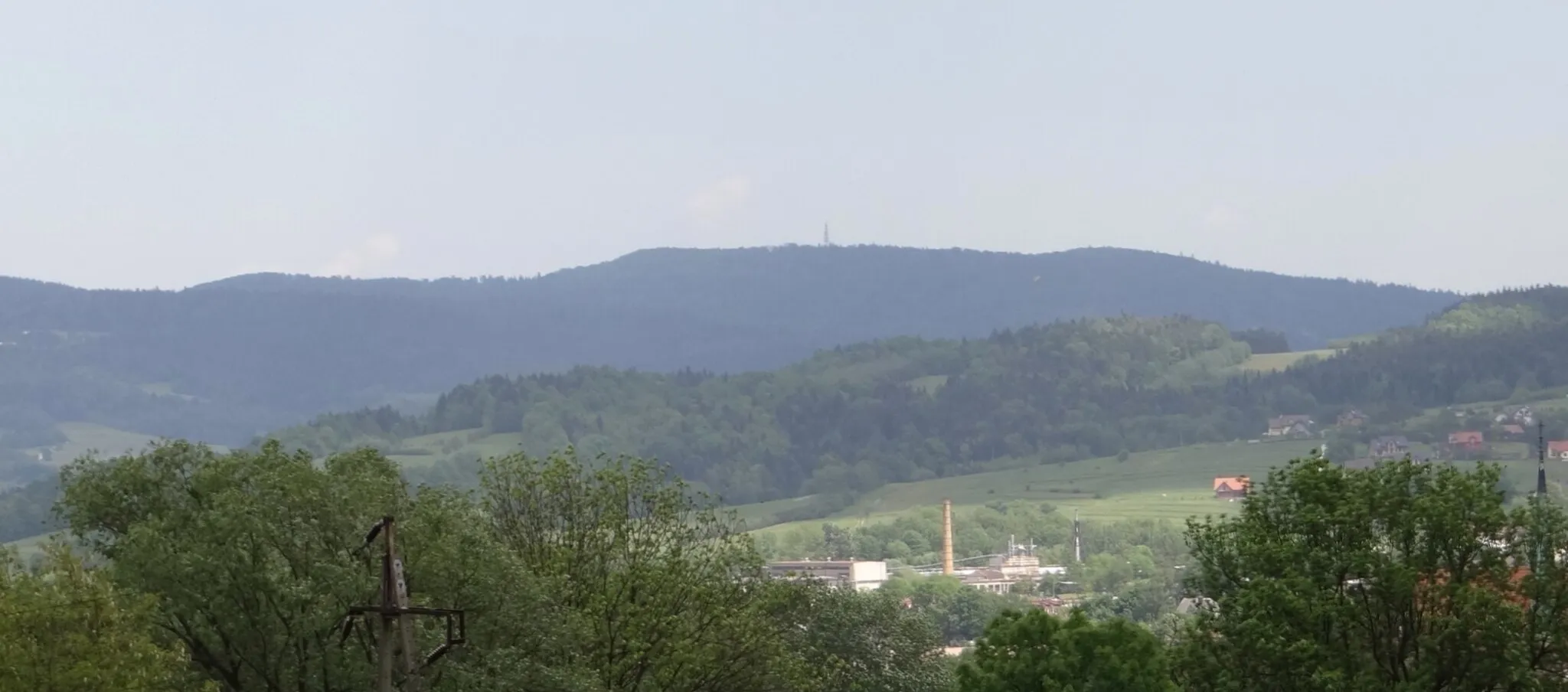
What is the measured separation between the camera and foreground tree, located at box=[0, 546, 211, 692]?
4303 cm

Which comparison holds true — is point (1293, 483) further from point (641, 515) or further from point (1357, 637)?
point (641, 515)

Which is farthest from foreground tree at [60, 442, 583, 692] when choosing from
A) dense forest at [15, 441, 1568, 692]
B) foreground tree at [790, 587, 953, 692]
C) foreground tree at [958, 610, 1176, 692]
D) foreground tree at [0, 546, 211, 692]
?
foreground tree at [790, 587, 953, 692]

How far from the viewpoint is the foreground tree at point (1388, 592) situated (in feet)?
160

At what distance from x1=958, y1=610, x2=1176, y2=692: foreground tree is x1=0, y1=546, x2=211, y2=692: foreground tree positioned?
66.7 feet

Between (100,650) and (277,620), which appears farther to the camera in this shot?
(277,620)

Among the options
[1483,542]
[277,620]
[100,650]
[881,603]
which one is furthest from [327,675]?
[881,603]

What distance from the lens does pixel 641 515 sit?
225 ft

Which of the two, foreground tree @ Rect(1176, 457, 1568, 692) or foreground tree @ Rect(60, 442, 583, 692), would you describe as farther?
foreground tree @ Rect(60, 442, 583, 692)

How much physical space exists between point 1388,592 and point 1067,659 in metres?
9.54

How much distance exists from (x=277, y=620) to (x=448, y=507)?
779 cm

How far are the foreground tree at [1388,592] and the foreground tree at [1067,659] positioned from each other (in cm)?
286

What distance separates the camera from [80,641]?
144 feet

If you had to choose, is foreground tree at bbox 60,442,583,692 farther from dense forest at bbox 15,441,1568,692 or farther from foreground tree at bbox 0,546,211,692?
foreground tree at bbox 0,546,211,692

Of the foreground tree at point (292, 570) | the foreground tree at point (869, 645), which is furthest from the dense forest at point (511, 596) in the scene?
the foreground tree at point (869, 645)
